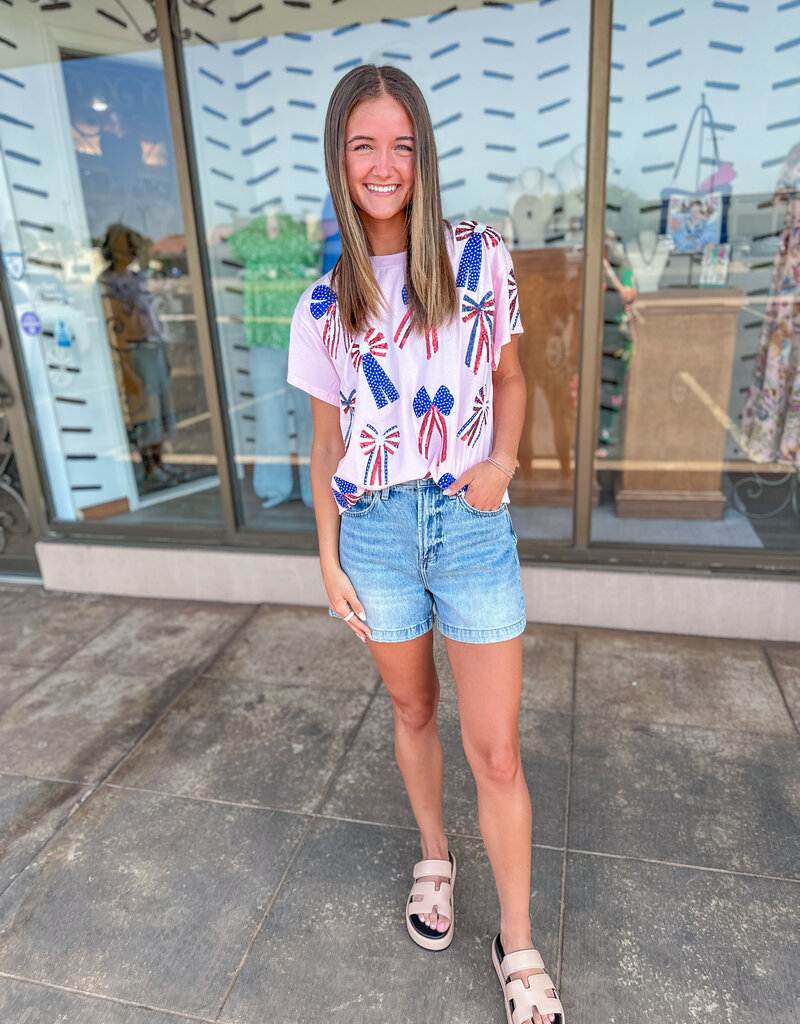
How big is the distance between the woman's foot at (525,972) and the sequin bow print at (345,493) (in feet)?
3.21

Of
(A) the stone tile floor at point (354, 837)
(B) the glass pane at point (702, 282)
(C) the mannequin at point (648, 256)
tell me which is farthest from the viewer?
(C) the mannequin at point (648, 256)

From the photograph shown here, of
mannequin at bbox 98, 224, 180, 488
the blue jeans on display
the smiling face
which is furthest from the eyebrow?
mannequin at bbox 98, 224, 180, 488

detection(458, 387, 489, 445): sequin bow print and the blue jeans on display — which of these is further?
the blue jeans on display

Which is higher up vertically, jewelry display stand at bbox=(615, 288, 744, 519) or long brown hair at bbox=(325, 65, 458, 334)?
long brown hair at bbox=(325, 65, 458, 334)

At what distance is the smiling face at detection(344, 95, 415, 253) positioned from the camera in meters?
1.29

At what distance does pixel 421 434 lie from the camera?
1.39 m

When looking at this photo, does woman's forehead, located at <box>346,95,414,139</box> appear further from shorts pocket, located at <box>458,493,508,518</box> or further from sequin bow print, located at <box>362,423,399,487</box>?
shorts pocket, located at <box>458,493,508,518</box>

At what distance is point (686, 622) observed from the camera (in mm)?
3055

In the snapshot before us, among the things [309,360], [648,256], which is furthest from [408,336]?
[648,256]

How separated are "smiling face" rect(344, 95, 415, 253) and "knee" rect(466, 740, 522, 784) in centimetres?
103

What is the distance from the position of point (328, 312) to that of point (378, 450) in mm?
→ 302

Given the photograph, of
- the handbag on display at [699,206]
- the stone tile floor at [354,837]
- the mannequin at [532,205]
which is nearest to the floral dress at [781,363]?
the handbag on display at [699,206]

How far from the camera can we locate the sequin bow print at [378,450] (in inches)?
55.2

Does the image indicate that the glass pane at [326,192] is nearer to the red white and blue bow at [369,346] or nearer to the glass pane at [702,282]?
the glass pane at [702,282]
